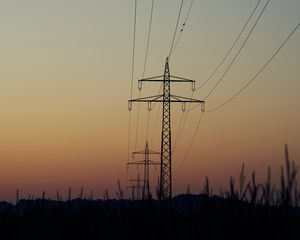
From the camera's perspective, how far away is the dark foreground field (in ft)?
19.1

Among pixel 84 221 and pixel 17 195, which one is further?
pixel 17 195

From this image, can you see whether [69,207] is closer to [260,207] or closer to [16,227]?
[16,227]

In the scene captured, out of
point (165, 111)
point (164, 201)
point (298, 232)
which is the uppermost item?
point (165, 111)

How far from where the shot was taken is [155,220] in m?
7.45

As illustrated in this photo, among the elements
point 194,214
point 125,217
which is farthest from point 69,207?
point 194,214

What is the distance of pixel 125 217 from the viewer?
8219 millimetres

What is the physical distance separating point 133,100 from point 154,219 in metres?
35.2

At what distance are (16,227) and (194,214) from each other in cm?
331

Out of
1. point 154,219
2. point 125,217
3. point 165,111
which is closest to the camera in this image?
point 154,219

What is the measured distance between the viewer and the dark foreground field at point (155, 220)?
582 centimetres

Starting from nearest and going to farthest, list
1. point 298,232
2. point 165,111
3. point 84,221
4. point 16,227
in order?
point 298,232
point 84,221
point 16,227
point 165,111

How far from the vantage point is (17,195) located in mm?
10336

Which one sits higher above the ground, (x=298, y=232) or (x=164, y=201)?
(x=164, y=201)

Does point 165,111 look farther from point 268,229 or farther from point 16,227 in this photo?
point 268,229
